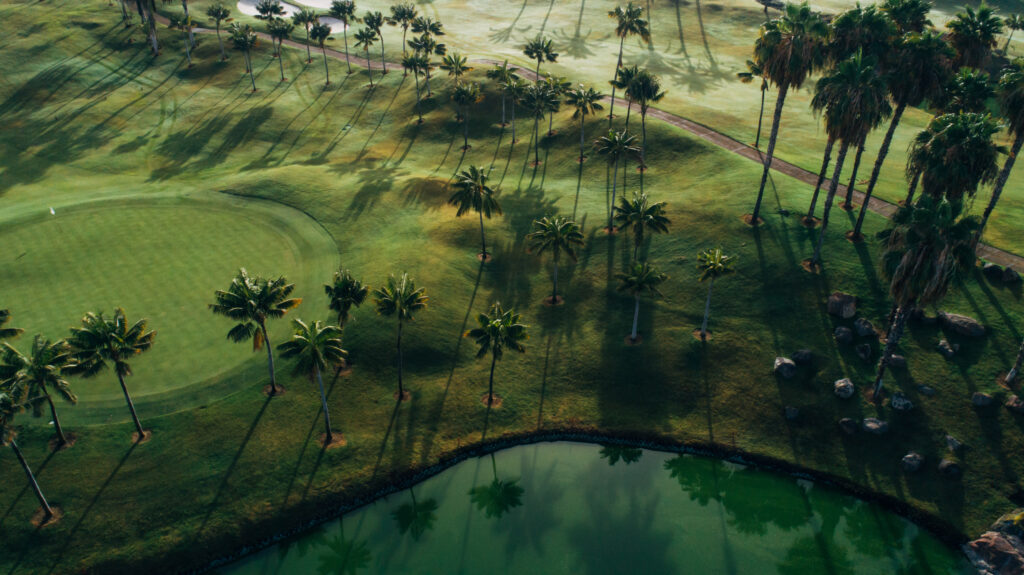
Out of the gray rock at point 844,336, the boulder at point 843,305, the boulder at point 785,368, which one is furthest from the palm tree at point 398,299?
the boulder at point 843,305

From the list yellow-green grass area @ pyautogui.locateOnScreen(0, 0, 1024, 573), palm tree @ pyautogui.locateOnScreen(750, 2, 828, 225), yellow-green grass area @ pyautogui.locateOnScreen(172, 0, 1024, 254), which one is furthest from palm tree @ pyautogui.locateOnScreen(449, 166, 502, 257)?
palm tree @ pyautogui.locateOnScreen(750, 2, 828, 225)

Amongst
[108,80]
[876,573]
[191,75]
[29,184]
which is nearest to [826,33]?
[876,573]

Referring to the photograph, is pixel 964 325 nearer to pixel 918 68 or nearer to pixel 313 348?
pixel 918 68

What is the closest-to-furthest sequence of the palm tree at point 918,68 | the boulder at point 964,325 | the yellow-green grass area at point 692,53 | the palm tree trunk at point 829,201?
the boulder at point 964,325 < the palm tree at point 918,68 < the palm tree trunk at point 829,201 < the yellow-green grass area at point 692,53

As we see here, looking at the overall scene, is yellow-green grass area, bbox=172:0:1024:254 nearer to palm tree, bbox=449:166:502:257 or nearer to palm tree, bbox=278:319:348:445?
palm tree, bbox=449:166:502:257

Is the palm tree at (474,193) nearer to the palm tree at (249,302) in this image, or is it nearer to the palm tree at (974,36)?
the palm tree at (249,302)

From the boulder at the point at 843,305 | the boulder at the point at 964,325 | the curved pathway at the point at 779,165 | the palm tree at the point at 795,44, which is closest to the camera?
the boulder at the point at 964,325
